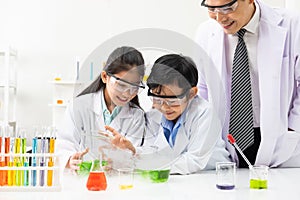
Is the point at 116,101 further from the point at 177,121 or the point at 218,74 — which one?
the point at 218,74

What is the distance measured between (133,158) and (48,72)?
3.25 m

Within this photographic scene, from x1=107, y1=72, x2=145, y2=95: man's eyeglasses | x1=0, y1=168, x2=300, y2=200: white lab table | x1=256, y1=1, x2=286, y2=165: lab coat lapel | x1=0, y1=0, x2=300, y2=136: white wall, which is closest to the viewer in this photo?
x1=0, y1=168, x2=300, y2=200: white lab table

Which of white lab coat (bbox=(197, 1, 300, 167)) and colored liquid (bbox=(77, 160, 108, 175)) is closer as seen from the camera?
colored liquid (bbox=(77, 160, 108, 175))

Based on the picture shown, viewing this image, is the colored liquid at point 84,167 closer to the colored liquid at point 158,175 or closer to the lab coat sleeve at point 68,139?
the lab coat sleeve at point 68,139

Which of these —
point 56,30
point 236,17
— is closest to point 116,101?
point 236,17

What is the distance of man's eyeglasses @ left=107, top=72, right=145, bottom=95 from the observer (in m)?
1.19

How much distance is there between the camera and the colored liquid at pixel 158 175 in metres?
1.25

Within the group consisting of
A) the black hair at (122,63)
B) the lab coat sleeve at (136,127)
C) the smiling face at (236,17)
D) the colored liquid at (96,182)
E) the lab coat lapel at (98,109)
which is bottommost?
the colored liquid at (96,182)

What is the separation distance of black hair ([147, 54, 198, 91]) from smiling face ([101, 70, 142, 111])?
1.8 inches

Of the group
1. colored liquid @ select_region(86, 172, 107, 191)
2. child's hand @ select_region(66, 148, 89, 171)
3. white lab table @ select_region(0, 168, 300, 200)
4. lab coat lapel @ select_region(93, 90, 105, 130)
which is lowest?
white lab table @ select_region(0, 168, 300, 200)

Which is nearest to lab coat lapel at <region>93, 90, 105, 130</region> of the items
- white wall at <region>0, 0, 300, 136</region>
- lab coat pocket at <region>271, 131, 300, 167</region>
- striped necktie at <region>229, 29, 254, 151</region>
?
striped necktie at <region>229, 29, 254, 151</region>

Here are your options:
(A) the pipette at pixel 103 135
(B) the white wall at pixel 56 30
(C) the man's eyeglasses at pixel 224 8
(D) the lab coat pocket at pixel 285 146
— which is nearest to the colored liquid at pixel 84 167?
(A) the pipette at pixel 103 135

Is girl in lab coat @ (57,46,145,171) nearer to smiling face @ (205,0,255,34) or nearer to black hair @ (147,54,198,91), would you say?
black hair @ (147,54,198,91)

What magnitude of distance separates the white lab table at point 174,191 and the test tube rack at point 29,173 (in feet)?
0.08
